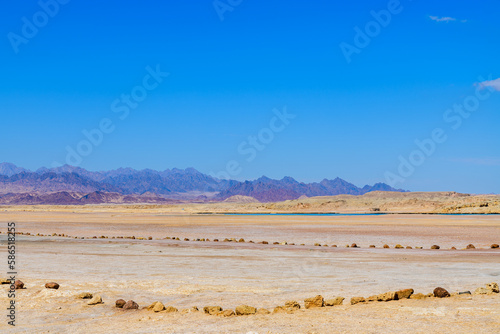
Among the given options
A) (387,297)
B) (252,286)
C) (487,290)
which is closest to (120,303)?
(252,286)

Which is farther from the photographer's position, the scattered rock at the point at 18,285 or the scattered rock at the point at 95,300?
the scattered rock at the point at 18,285

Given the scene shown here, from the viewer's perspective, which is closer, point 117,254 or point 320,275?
point 320,275

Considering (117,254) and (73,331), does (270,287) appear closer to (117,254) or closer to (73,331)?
(73,331)

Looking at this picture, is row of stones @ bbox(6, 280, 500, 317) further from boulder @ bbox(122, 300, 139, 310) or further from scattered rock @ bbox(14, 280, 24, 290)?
scattered rock @ bbox(14, 280, 24, 290)

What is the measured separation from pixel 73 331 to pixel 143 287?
169 inches

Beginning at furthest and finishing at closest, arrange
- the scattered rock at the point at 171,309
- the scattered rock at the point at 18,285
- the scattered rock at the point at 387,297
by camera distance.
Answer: the scattered rock at the point at 18,285
the scattered rock at the point at 387,297
the scattered rock at the point at 171,309

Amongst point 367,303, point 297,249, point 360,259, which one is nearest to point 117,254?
point 297,249

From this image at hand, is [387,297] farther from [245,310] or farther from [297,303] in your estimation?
[245,310]

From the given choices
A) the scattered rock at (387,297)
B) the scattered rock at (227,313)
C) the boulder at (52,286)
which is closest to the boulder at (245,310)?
the scattered rock at (227,313)

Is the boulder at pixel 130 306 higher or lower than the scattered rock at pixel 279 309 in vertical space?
lower

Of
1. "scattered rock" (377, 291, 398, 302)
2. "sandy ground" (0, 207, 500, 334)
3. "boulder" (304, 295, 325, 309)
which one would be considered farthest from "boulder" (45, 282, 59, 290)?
"scattered rock" (377, 291, 398, 302)

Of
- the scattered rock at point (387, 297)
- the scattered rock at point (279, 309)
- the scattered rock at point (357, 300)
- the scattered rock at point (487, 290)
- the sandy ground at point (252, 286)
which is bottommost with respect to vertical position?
the sandy ground at point (252, 286)

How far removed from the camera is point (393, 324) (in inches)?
363

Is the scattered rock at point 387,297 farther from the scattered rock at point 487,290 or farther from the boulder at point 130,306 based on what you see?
the boulder at point 130,306
